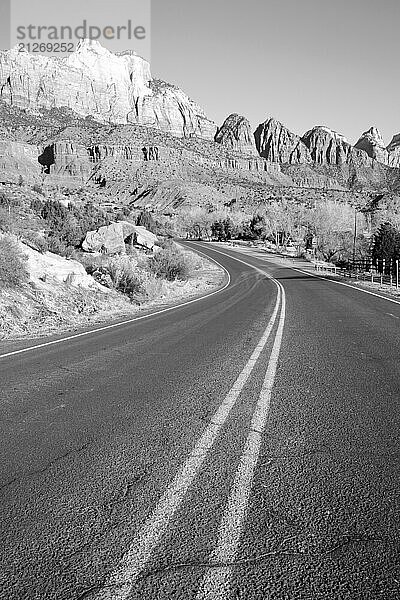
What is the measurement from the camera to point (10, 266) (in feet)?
59.8

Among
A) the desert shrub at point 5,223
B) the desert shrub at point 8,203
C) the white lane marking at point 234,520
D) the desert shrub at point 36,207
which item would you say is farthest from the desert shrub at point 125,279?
the white lane marking at point 234,520

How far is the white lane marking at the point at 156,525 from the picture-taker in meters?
2.77

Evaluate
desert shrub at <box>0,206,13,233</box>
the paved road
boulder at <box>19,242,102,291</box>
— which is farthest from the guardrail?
the paved road

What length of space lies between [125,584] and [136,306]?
820 inches

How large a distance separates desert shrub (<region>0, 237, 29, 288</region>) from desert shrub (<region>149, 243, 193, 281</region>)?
629 inches

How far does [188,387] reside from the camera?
730 cm

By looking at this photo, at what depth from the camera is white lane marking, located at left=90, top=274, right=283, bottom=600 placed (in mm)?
2766

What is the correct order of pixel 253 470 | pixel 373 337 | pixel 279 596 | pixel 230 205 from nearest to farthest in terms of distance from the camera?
pixel 279 596 < pixel 253 470 < pixel 373 337 < pixel 230 205

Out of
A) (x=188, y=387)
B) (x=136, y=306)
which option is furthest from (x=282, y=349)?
(x=136, y=306)

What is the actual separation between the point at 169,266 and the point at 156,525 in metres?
33.7

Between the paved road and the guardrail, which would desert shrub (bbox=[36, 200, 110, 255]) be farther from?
the guardrail

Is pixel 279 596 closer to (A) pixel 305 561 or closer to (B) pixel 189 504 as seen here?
(A) pixel 305 561

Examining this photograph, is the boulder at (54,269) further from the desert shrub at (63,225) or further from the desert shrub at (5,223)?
the desert shrub at (63,225)

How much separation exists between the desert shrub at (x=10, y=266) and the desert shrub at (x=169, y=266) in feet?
52.4
